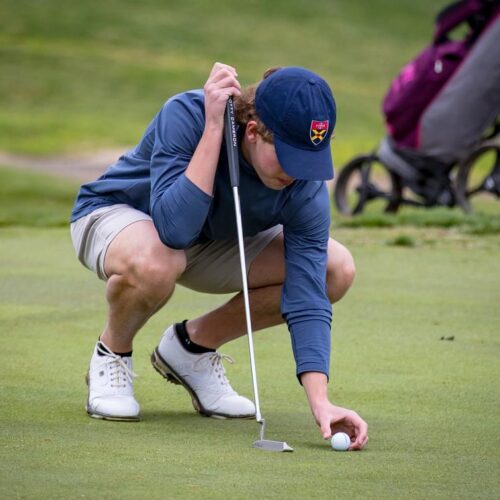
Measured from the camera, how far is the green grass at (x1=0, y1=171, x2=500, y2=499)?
326 centimetres

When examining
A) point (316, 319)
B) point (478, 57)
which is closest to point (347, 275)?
point (316, 319)

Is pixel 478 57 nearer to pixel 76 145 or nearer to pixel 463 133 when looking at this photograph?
pixel 463 133

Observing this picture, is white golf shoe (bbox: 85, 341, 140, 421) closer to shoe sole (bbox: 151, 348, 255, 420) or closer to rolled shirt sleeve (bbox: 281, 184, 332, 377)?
shoe sole (bbox: 151, 348, 255, 420)

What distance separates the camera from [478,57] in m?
11.1

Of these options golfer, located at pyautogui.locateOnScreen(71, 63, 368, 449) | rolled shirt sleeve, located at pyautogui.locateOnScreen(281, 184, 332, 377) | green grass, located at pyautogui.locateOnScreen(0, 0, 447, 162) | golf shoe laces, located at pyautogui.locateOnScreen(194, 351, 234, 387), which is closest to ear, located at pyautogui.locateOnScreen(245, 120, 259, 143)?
golfer, located at pyautogui.locateOnScreen(71, 63, 368, 449)

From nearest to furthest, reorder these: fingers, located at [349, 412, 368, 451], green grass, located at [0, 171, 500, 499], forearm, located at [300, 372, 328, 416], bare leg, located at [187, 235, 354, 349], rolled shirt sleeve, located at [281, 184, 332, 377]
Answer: green grass, located at [0, 171, 500, 499] → fingers, located at [349, 412, 368, 451] → forearm, located at [300, 372, 328, 416] → rolled shirt sleeve, located at [281, 184, 332, 377] → bare leg, located at [187, 235, 354, 349]

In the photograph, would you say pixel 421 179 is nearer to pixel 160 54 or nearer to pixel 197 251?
pixel 197 251

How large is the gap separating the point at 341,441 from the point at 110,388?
880 mm

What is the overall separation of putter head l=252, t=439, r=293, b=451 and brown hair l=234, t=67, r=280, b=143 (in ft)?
2.80

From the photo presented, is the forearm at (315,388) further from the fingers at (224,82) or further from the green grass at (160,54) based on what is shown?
the green grass at (160,54)

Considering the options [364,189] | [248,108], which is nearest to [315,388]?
[248,108]

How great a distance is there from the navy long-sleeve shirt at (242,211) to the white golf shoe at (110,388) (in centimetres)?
47

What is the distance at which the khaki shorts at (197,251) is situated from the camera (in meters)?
4.29

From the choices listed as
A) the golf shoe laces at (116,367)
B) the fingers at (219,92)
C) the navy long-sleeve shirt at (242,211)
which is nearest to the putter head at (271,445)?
the navy long-sleeve shirt at (242,211)
